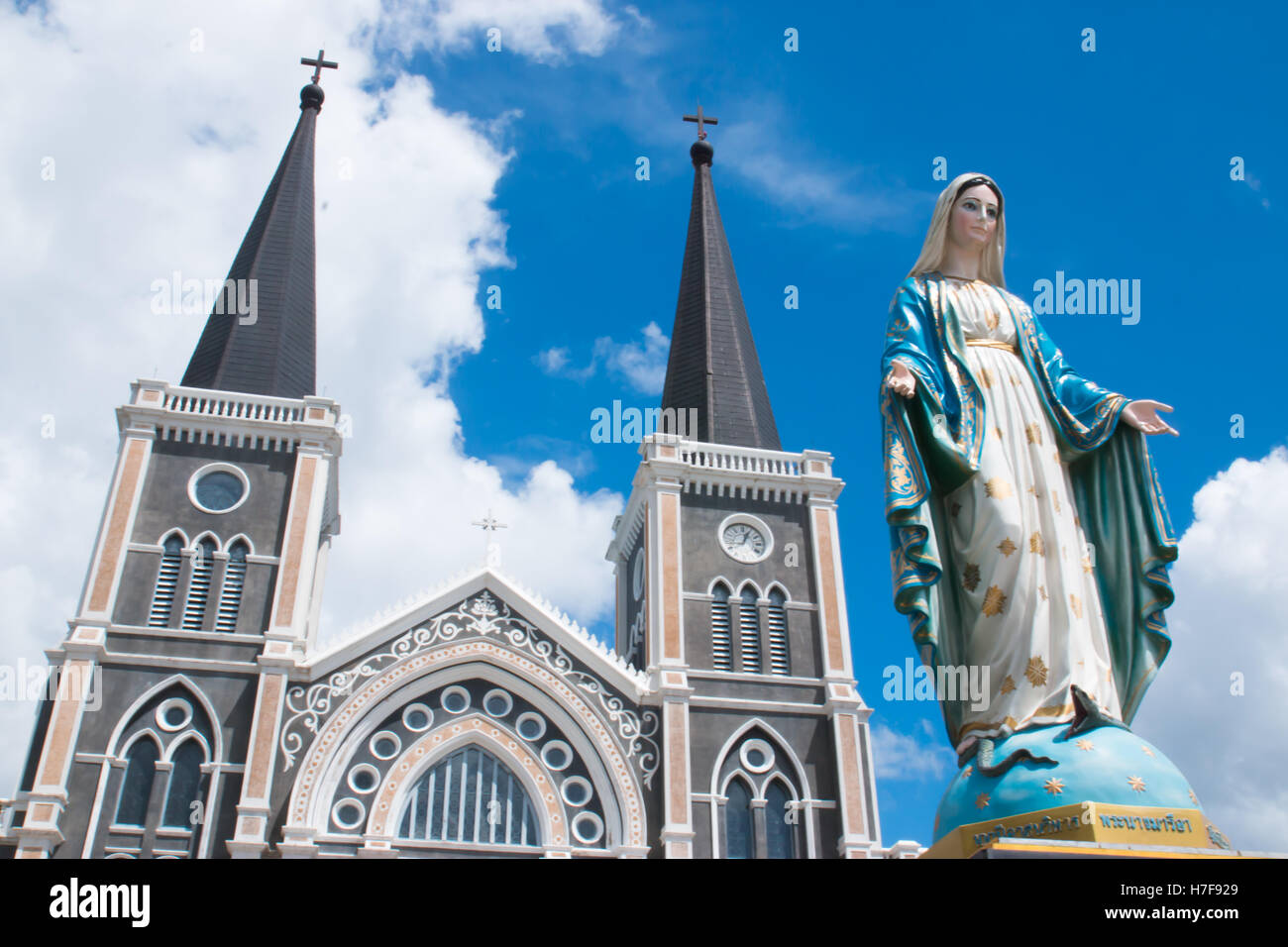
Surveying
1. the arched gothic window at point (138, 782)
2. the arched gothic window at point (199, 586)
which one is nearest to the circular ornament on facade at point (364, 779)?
the arched gothic window at point (138, 782)

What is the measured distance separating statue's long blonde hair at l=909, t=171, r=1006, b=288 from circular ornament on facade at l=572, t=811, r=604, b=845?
58.2 ft

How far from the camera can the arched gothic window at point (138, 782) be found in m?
21.4

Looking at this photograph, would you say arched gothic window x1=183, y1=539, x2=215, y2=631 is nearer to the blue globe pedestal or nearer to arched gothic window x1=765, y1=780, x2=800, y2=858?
arched gothic window x1=765, y1=780, x2=800, y2=858

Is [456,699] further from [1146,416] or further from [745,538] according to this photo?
[1146,416]

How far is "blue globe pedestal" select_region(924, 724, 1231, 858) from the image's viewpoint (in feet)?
16.0

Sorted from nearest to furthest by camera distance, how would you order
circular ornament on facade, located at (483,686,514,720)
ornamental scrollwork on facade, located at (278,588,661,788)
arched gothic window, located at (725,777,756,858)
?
ornamental scrollwork on facade, located at (278,588,661,788) < arched gothic window, located at (725,777,756,858) < circular ornament on facade, located at (483,686,514,720)

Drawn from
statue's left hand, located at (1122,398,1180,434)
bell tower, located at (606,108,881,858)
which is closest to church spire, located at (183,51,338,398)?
bell tower, located at (606,108,881,858)

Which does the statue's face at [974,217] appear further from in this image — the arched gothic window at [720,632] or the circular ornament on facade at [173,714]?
the circular ornament on facade at [173,714]

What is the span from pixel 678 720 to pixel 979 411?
1832 centimetres

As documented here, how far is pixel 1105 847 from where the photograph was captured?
4.62 meters

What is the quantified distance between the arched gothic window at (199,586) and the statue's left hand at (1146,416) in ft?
69.4

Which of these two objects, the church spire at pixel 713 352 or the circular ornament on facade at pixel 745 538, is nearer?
the circular ornament on facade at pixel 745 538
